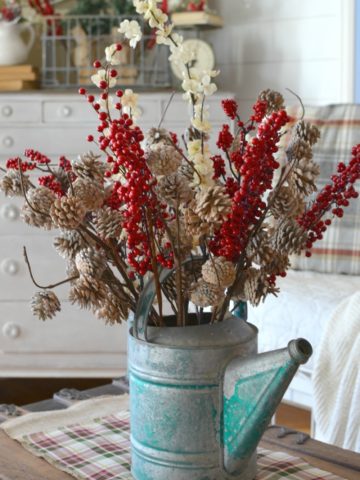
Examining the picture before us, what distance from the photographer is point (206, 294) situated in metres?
0.98

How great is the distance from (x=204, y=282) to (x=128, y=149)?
0.17 metres

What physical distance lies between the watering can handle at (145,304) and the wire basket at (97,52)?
2223 millimetres

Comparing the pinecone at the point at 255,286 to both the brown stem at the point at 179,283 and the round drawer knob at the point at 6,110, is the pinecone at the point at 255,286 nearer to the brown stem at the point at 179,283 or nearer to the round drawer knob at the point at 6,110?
the brown stem at the point at 179,283

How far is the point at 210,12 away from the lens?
A: 3195mm

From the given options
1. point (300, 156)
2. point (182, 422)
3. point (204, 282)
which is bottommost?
point (182, 422)

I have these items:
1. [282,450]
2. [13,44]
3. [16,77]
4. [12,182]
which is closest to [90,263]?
[12,182]

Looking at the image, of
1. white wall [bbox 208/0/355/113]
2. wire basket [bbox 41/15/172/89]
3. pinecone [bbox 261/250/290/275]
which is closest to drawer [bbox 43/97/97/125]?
wire basket [bbox 41/15/172/89]

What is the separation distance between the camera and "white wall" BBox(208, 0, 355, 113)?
9.84ft

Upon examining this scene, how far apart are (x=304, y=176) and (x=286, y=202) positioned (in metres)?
0.04

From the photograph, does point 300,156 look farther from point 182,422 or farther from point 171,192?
point 182,422

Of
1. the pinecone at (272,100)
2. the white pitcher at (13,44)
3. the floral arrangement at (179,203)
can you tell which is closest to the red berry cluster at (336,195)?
the floral arrangement at (179,203)

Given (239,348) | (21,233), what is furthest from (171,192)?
(21,233)

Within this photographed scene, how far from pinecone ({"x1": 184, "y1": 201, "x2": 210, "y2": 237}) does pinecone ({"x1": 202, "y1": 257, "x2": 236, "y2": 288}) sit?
0.03m

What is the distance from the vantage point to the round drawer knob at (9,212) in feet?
9.91
